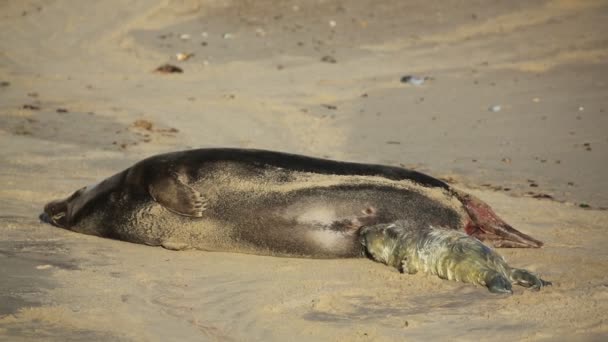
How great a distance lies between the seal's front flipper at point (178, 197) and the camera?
5.84 m

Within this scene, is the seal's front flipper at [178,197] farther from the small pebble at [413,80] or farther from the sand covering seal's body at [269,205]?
the small pebble at [413,80]

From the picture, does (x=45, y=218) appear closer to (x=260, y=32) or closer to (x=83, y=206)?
(x=83, y=206)

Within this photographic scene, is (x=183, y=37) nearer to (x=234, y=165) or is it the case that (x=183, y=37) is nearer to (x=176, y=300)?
(x=234, y=165)

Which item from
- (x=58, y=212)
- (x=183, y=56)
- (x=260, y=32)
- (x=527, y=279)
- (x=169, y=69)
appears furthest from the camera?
(x=260, y=32)

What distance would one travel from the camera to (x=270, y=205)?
5.82 m

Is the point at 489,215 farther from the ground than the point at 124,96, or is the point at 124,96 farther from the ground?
the point at 124,96

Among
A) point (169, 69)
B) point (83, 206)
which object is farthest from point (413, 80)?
point (83, 206)

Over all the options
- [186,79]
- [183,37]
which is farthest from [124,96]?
[183,37]

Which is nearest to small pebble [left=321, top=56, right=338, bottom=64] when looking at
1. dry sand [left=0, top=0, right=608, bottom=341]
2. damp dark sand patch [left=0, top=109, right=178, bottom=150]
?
dry sand [left=0, top=0, right=608, bottom=341]

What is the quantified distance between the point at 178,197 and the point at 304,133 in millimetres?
5292

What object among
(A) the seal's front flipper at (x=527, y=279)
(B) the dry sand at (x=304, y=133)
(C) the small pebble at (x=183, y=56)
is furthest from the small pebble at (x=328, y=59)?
(A) the seal's front flipper at (x=527, y=279)

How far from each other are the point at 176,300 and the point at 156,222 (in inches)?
48.8

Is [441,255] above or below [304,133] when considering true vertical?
below

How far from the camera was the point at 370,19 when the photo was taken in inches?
683
